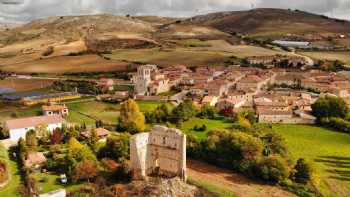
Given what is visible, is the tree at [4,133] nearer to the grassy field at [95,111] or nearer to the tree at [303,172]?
the grassy field at [95,111]

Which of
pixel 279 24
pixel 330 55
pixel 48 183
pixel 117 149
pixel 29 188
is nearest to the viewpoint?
pixel 29 188

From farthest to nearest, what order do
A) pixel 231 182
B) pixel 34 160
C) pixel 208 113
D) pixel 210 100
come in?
pixel 210 100
pixel 208 113
pixel 34 160
pixel 231 182

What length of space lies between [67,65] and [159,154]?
7264cm

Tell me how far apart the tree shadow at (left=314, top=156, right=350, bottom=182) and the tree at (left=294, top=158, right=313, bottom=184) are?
2670mm

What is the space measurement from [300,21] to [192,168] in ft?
513

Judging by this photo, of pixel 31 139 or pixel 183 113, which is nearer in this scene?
pixel 31 139

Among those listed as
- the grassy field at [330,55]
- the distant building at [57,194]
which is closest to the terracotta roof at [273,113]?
the distant building at [57,194]

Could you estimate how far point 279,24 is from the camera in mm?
173750

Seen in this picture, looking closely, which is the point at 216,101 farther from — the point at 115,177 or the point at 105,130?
the point at 115,177

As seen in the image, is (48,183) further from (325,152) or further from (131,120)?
(325,152)

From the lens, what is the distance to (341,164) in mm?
35625

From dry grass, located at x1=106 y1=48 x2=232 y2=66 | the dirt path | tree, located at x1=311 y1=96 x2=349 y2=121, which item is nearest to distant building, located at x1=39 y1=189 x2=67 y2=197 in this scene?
the dirt path

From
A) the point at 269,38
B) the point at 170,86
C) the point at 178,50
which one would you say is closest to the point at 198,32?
the point at 269,38

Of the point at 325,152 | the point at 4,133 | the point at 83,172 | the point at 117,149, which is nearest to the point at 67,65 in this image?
the point at 4,133
